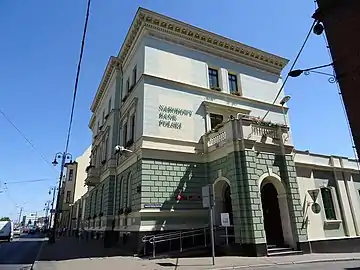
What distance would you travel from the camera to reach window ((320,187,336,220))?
54.0 ft

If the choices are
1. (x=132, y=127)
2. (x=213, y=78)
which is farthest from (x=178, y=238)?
(x=213, y=78)

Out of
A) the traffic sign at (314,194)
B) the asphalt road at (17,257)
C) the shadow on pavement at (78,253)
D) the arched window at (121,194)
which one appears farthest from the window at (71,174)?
the traffic sign at (314,194)

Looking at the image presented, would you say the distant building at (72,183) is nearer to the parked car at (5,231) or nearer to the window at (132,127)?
the parked car at (5,231)

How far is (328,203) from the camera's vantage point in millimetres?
16875

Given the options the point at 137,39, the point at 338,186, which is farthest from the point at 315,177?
the point at 137,39

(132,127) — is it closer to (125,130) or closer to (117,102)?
(125,130)

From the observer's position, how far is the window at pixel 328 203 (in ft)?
54.0

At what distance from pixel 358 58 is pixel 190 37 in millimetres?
15498

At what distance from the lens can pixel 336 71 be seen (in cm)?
713

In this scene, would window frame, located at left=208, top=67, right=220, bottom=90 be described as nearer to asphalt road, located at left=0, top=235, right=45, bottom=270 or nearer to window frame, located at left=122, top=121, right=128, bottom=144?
window frame, located at left=122, top=121, right=128, bottom=144

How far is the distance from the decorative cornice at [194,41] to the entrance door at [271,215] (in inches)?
457

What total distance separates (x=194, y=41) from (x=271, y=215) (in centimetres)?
1364

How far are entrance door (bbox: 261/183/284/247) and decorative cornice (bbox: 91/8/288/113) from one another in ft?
38.1

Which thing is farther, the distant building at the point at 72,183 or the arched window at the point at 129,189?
the distant building at the point at 72,183
